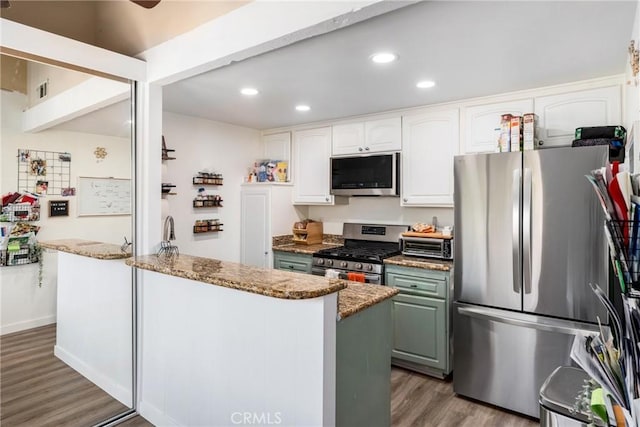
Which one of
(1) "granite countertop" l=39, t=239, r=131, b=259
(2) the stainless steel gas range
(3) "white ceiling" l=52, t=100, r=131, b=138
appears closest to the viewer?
(1) "granite countertop" l=39, t=239, r=131, b=259

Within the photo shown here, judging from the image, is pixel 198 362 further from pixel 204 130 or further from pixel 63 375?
pixel 204 130

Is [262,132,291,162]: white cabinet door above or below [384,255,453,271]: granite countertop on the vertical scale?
above

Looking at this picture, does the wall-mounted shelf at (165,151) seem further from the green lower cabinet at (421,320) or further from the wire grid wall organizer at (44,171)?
the green lower cabinet at (421,320)

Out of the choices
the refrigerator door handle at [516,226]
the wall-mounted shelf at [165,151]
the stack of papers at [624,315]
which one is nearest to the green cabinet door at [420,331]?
the refrigerator door handle at [516,226]

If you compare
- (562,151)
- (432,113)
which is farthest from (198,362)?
(432,113)

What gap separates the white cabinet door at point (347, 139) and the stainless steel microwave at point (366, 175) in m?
0.09

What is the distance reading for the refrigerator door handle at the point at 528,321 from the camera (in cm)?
224

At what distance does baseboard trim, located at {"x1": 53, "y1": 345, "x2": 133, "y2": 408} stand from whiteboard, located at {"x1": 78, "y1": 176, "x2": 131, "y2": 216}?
36.2 inches

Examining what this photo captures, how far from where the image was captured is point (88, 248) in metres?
2.32

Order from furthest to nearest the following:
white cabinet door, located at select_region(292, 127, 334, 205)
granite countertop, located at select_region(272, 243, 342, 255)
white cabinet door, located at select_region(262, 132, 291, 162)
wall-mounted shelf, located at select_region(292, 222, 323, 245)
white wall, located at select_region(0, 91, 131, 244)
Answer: white cabinet door, located at select_region(262, 132, 291, 162)
wall-mounted shelf, located at select_region(292, 222, 323, 245)
white cabinet door, located at select_region(292, 127, 334, 205)
granite countertop, located at select_region(272, 243, 342, 255)
white wall, located at select_region(0, 91, 131, 244)

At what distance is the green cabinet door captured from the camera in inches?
114

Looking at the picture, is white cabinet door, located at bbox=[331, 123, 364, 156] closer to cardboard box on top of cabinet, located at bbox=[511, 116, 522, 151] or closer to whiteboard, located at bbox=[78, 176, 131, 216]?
cardboard box on top of cabinet, located at bbox=[511, 116, 522, 151]

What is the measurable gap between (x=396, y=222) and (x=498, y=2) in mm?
2402

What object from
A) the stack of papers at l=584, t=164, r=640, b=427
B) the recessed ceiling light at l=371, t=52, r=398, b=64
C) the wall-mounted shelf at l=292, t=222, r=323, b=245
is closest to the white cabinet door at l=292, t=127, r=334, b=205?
the wall-mounted shelf at l=292, t=222, r=323, b=245
